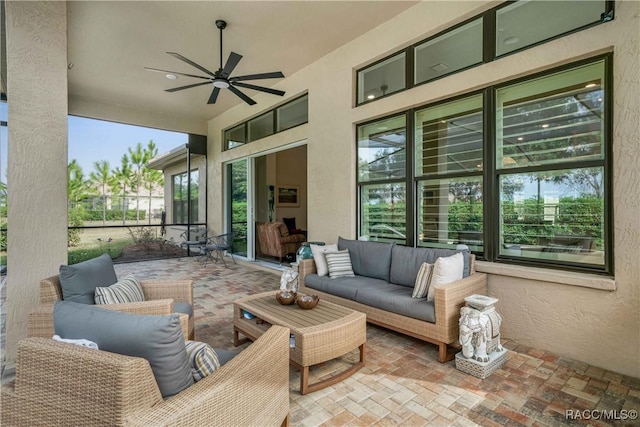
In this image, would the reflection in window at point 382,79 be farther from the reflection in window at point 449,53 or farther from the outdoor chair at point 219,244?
the outdoor chair at point 219,244

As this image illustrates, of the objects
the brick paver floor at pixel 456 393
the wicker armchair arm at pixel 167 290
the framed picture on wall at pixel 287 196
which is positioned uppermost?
the framed picture on wall at pixel 287 196

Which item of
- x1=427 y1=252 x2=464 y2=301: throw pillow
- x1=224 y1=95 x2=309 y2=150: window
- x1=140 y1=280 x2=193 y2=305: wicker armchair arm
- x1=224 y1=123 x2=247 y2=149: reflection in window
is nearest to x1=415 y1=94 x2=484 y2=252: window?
x1=427 y1=252 x2=464 y2=301: throw pillow

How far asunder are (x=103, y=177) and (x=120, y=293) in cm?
635

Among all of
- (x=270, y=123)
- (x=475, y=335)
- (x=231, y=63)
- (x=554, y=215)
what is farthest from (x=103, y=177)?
(x=554, y=215)

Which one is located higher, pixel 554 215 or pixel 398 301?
pixel 554 215

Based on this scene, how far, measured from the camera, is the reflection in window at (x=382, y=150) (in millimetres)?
4258

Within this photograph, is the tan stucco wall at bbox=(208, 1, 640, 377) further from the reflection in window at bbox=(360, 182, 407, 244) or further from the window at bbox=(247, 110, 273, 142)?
the window at bbox=(247, 110, 273, 142)

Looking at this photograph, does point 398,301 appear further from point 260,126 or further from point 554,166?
point 260,126

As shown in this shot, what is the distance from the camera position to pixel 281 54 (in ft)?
16.7

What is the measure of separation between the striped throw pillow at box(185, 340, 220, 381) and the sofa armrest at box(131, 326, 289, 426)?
0.28ft

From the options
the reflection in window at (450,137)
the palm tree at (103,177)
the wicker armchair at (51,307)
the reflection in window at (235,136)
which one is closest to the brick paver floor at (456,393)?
the wicker armchair at (51,307)

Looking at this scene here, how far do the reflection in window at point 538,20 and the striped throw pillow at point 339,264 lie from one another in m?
2.84

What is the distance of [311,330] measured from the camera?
2.29 metres

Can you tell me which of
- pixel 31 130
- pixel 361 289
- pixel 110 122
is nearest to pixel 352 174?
pixel 361 289
